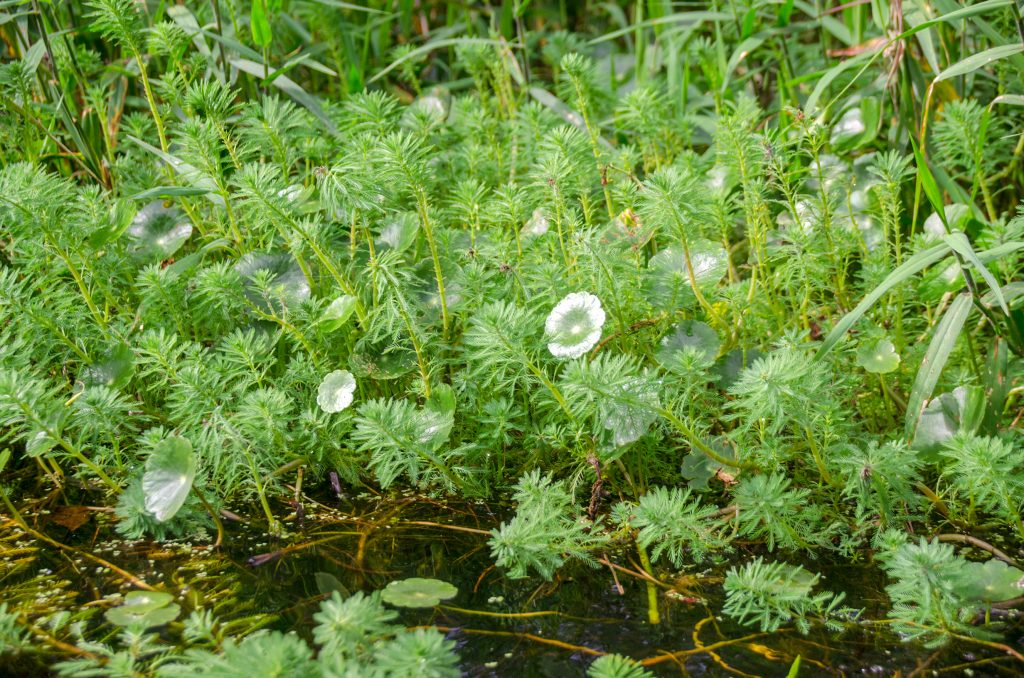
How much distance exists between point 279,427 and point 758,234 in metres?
0.83

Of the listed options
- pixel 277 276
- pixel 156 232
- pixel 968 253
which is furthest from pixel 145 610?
pixel 968 253

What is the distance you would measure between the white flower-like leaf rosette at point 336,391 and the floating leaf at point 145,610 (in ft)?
1.16

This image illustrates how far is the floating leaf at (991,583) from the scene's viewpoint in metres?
1.15

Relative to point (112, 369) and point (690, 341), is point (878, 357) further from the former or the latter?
point (112, 369)

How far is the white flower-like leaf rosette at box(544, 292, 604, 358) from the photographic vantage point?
1.32 meters

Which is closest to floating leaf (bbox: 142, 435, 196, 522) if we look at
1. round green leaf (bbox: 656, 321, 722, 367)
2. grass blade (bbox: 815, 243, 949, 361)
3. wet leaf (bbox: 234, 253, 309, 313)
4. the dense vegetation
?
the dense vegetation

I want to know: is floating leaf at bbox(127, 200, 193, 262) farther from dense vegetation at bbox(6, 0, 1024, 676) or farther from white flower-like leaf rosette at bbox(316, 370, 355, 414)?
white flower-like leaf rosette at bbox(316, 370, 355, 414)

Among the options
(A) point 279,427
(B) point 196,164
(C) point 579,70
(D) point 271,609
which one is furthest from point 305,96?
(D) point 271,609

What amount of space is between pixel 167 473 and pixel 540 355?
59cm

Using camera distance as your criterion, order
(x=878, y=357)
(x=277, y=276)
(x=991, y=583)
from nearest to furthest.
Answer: (x=991, y=583) < (x=878, y=357) < (x=277, y=276)

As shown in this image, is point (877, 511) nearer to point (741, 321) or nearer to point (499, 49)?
point (741, 321)

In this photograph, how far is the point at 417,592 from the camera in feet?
3.99

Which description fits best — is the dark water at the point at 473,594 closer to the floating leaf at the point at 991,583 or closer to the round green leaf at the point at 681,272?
the floating leaf at the point at 991,583

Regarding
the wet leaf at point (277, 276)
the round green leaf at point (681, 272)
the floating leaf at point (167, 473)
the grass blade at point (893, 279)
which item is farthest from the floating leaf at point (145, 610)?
the grass blade at point (893, 279)
